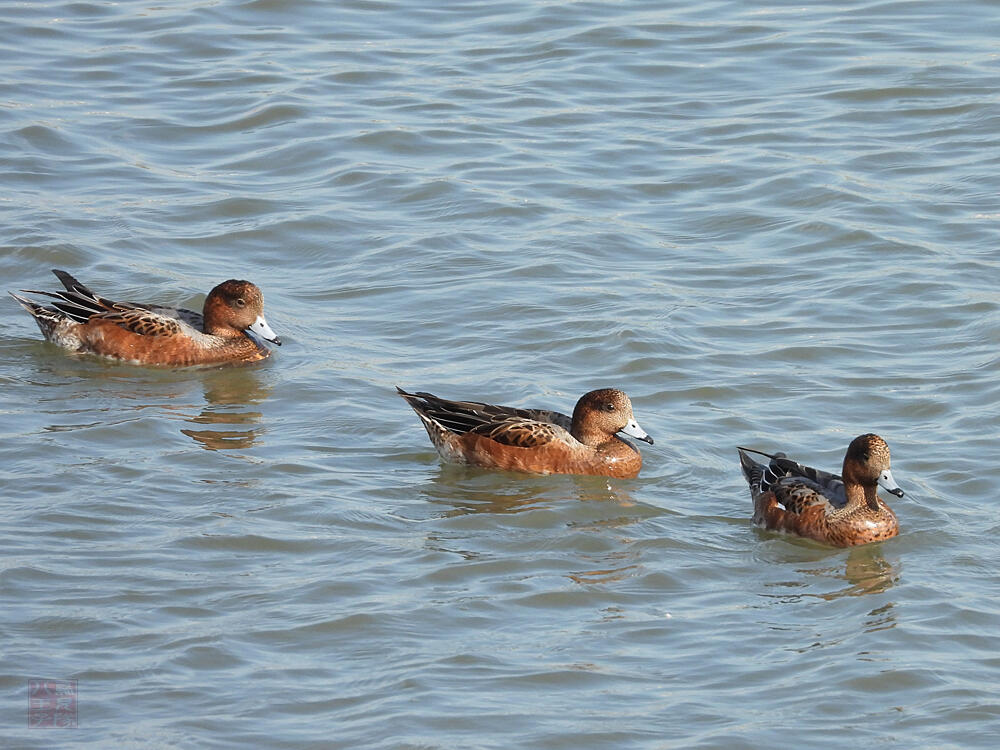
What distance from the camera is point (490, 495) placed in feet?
32.3

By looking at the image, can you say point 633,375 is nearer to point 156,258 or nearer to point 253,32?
point 156,258

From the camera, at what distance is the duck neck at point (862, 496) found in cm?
920

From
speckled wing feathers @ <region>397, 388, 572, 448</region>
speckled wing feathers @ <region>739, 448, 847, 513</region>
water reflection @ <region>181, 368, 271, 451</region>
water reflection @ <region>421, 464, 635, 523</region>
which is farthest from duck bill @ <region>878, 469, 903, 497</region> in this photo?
water reflection @ <region>181, 368, 271, 451</region>

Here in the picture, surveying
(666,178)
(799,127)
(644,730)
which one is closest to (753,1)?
(799,127)

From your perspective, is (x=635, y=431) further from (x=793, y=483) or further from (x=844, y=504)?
(x=844, y=504)

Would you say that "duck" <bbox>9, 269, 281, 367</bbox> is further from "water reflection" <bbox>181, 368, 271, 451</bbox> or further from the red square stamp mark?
the red square stamp mark

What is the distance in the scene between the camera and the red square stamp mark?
6734mm

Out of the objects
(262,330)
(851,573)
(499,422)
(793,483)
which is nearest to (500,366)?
(499,422)

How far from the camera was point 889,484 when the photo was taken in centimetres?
909

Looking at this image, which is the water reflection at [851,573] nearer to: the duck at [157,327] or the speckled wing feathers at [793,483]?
the speckled wing feathers at [793,483]

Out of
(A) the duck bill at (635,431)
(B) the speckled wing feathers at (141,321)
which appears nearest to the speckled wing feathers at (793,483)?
(A) the duck bill at (635,431)

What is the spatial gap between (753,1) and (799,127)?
4350mm

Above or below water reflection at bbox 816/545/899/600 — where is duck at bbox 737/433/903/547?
above

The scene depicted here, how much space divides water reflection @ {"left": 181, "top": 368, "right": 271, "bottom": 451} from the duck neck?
3615 mm
